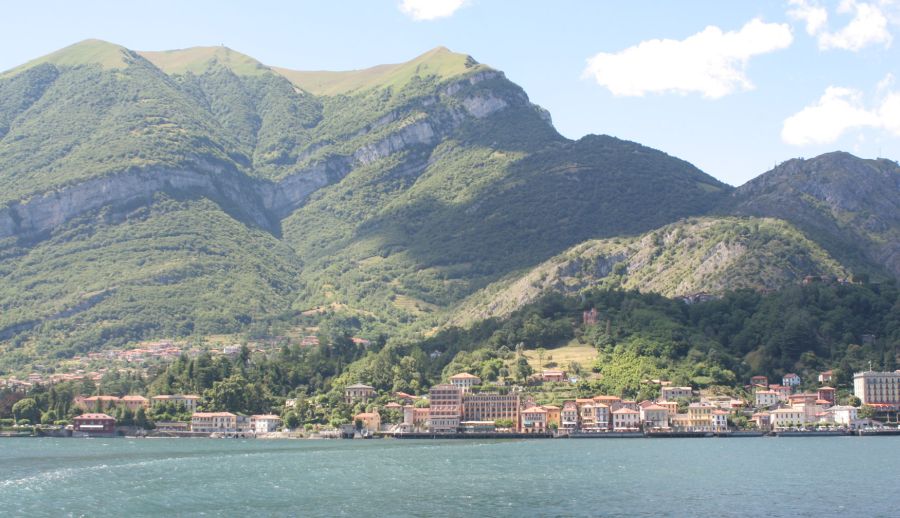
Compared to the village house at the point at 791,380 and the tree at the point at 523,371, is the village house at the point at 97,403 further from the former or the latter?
the village house at the point at 791,380

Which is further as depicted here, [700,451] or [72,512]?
[700,451]

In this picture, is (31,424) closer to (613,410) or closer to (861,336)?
(613,410)

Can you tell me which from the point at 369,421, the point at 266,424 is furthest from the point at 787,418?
the point at 266,424

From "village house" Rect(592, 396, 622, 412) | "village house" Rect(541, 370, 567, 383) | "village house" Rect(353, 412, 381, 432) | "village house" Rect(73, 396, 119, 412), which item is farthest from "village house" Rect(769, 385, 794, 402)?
"village house" Rect(73, 396, 119, 412)

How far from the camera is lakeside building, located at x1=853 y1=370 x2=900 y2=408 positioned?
6905 inches

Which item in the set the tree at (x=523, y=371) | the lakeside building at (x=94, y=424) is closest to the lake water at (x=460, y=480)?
the lakeside building at (x=94, y=424)

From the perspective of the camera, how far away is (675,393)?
7028 inches

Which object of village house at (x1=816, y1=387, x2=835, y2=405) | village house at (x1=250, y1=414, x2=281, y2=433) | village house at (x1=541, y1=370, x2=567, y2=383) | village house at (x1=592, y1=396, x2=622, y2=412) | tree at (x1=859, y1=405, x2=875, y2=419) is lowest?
village house at (x1=250, y1=414, x2=281, y2=433)

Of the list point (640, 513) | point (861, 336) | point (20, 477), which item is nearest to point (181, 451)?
point (20, 477)

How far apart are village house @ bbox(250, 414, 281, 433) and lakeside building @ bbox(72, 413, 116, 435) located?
19.4 m

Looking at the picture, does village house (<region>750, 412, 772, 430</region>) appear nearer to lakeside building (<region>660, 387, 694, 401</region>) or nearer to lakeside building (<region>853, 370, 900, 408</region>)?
lakeside building (<region>660, 387, 694, 401</region>)

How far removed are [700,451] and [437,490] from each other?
48.6 m

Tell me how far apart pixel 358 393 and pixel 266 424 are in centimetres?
1510

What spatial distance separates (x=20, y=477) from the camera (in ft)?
339
